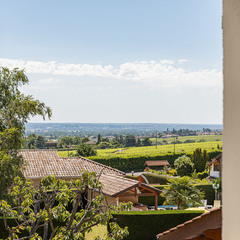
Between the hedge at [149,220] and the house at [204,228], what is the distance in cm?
1064

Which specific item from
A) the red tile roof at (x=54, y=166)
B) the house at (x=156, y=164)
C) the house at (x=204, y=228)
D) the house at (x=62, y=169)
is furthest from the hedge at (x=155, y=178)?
the house at (x=204, y=228)

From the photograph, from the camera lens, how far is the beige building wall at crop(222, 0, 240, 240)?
544 millimetres

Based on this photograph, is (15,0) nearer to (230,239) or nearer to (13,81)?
(13,81)

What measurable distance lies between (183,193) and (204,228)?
49.3 ft

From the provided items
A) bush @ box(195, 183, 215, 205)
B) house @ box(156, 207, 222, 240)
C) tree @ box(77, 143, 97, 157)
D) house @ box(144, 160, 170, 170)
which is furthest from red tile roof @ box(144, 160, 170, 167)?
house @ box(156, 207, 222, 240)

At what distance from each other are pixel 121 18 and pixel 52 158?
253 ft

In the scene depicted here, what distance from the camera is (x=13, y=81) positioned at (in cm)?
1291

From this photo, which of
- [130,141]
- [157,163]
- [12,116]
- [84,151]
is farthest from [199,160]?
[130,141]

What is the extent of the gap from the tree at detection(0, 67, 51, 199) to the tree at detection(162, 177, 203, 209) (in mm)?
7972

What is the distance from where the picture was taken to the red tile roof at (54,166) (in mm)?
23875

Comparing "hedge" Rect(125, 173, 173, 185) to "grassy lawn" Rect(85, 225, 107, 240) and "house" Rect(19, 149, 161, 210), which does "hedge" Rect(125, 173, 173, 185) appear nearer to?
"house" Rect(19, 149, 161, 210)

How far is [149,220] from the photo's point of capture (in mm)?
13422

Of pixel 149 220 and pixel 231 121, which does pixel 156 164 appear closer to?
pixel 149 220

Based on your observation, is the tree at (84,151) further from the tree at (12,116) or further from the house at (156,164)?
the tree at (12,116)
